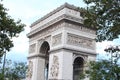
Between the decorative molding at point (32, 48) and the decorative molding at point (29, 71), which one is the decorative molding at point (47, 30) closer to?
the decorative molding at point (32, 48)

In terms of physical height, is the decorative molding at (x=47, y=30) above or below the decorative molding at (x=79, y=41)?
above

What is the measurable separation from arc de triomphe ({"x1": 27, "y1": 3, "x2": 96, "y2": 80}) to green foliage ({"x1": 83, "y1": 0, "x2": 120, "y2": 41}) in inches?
720

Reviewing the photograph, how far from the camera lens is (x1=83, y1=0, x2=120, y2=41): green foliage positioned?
11.8 metres

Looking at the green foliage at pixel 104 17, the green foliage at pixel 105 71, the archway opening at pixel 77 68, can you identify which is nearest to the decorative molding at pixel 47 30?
the archway opening at pixel 77 68

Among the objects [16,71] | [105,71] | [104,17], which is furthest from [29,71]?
[104,17]

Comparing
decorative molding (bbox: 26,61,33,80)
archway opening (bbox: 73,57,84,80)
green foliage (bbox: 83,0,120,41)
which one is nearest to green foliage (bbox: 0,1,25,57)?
green foliage (bbox: 83,0,120,41)

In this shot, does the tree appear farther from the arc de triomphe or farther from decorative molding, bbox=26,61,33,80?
decorative molding, bbox=26,61,33,80

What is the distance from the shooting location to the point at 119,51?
531 inches

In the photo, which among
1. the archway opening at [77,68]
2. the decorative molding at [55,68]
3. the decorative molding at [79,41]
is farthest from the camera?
the archway opening at [77,68]

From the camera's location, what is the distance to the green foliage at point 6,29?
551 inches

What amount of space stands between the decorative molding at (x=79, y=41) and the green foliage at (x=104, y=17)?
19093 mm

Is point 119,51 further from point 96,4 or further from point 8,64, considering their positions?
point 8,64

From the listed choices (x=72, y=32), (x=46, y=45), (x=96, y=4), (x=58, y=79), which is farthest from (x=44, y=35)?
(x=96, y=4)

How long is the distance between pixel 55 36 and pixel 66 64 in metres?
3.91
